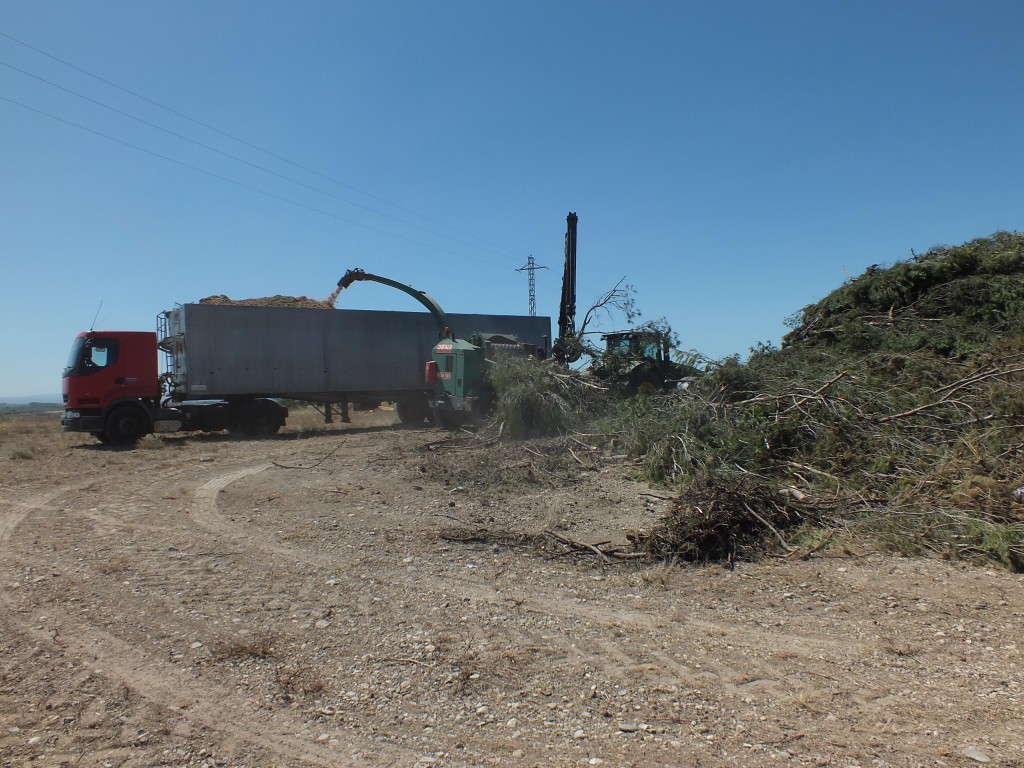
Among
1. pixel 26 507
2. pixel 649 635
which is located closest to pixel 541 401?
pixel 26 507

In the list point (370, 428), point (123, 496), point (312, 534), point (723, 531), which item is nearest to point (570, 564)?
point (723, 531)

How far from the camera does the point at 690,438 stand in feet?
31.1

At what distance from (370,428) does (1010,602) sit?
60.2 feet

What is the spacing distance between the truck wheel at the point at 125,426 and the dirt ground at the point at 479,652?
378 inches

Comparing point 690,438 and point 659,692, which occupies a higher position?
point 690,438

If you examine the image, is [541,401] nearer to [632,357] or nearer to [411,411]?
[632,357]

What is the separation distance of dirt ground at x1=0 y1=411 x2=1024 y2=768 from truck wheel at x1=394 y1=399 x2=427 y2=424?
14.8 metres

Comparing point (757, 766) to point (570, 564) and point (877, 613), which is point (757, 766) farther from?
point (570, 564)

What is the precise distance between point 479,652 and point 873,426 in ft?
19.4

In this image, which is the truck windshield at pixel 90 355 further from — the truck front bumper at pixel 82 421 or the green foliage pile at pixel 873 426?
the green foliage pile at pixel 873 426

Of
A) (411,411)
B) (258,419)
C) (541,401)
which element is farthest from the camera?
(411,411)

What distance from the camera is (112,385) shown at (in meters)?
17.0

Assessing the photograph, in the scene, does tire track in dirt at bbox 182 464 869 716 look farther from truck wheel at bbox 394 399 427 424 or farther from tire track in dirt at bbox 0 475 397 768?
truck wheel at bbox 394 399 427 424

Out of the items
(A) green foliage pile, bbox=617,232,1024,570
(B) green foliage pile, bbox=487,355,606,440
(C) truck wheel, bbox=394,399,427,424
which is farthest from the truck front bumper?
(A) green foliage pile, bbox=617,232,1024,570
